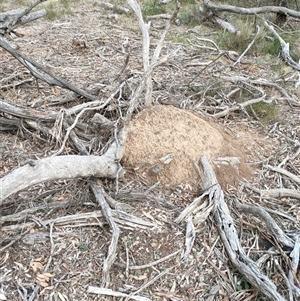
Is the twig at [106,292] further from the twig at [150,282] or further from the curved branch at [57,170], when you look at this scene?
the curved branch at [57,170]

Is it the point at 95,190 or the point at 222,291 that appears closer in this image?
the point at 222,291

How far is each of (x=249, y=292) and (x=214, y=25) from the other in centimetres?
512

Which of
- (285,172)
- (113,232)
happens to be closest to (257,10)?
→ (285,172)

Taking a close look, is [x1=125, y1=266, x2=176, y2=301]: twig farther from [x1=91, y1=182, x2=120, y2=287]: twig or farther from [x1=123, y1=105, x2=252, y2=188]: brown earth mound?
[x1=123, y1=105, x2=252, y2=188]: brown earth mound

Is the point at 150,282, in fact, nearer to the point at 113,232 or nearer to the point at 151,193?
the point at 113,232

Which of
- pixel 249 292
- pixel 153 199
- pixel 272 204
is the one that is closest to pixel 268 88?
pixel 272 204

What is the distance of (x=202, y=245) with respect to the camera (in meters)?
2.89

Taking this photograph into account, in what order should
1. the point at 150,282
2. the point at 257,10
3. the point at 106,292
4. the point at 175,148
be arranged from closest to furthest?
the point at 106,292, the point at 150,282, the point at 175,148, the point at 257,10

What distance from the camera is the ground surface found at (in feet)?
8.60

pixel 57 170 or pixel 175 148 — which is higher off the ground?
pixel 57 170

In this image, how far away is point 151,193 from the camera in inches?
125

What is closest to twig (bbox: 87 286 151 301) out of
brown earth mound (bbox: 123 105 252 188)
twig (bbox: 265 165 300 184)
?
brown earth mound (bbox: 123 105 252 188)

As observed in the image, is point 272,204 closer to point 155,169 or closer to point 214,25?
point 155,169

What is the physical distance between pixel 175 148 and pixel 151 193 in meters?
0.41
